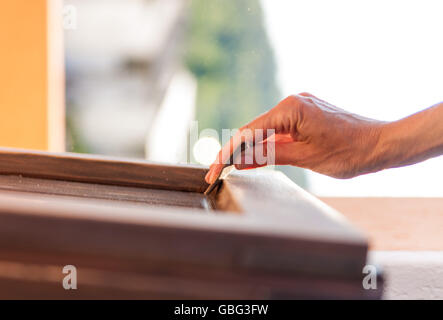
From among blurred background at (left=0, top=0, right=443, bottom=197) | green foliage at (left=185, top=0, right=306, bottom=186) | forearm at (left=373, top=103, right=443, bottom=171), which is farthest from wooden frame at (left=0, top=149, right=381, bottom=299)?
green foliage at (left=185, top=0, right=306, bottom=186)

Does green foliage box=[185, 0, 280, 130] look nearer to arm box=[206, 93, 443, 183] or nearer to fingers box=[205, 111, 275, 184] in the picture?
arm box=[206, 93, 443, 183]

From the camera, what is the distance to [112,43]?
3.12 meters

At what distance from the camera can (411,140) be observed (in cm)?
90

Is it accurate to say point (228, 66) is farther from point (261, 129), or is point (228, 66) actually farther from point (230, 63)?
point (261, 129)

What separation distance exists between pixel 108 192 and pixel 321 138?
1.50 ft

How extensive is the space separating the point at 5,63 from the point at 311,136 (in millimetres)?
2393

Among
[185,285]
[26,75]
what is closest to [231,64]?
[26,75]

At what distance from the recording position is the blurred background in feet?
10.4

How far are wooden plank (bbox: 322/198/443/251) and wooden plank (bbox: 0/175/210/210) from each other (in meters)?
2.07

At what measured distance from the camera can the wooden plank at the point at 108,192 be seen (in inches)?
27.5

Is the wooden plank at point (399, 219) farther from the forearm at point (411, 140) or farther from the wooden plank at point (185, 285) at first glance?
the wooden plank at point (185, 285)
